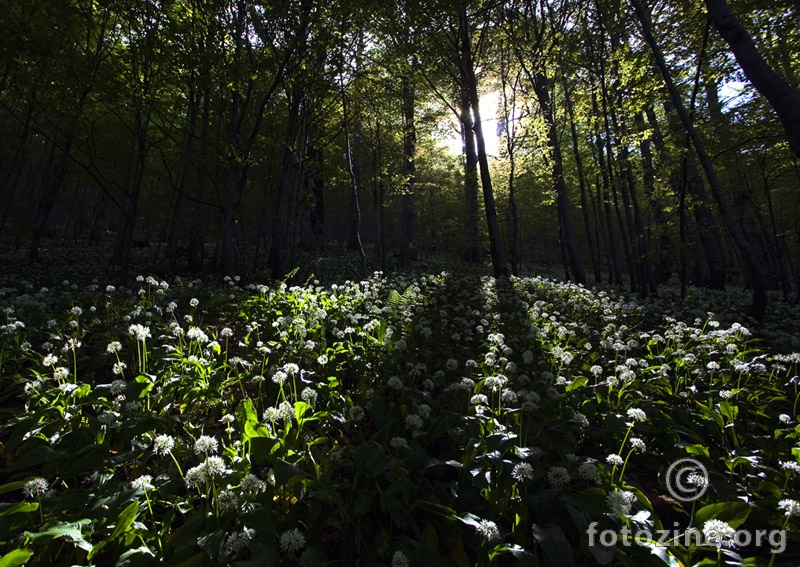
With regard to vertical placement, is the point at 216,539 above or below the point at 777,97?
below

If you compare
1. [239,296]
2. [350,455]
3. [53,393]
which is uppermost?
[239,296]

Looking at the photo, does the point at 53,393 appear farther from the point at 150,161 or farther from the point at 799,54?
the point at 150,161

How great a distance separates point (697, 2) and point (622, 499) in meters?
12.5

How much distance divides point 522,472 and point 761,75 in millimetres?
8510

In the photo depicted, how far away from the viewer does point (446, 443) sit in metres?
3.11

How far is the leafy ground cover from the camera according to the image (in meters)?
2.00

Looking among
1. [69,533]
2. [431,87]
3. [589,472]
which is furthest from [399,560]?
[431,87]

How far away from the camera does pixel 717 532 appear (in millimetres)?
1912

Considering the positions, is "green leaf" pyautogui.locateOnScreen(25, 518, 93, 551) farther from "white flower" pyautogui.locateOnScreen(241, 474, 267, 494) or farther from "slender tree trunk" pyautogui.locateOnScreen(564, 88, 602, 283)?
"slender tree trunk" pyautogui.locateOnScreen(564, 88, 602, 283)

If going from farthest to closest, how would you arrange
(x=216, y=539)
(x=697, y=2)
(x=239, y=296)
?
(x=697, y=2)
(x=239, y=296)
(x=216, y=539)

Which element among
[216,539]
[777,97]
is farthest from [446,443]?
[777,97]

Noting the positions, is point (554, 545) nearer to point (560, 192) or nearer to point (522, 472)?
point (522, 472)

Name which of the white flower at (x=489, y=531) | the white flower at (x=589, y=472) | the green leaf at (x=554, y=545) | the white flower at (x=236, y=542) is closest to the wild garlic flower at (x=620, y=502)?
the white flower at (x=589, y=472)

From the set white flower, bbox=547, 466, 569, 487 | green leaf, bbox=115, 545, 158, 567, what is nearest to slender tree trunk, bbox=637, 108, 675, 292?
white flower, bbox=547, 466, 569, 487
